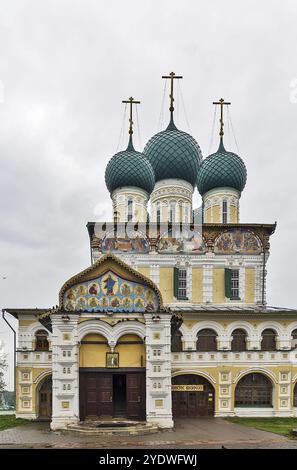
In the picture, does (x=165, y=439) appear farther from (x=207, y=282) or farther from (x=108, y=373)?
(x=207, y=282)

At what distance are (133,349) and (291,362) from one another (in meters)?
9.34

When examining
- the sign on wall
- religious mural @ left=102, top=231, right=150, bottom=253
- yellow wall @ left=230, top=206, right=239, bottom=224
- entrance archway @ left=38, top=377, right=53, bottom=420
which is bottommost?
entrance archway @ left=38, top=377, right=53, bottom=420

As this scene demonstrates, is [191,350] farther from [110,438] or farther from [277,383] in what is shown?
[110,438]

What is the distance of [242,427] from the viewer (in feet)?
63.4

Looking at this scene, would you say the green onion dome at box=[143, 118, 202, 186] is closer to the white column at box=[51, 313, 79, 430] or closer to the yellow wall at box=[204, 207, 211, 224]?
the yellow wall at box=[204, 207, 211, 224]

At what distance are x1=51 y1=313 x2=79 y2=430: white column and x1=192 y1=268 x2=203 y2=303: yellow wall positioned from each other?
35.1 ft

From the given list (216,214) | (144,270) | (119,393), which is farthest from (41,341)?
(216,214)

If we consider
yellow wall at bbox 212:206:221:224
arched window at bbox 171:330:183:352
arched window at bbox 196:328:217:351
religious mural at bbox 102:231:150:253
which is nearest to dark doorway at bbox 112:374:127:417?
arched window at bbox 171:330:183:352

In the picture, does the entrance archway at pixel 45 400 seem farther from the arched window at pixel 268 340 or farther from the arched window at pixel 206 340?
the arched window at pixel 268 340

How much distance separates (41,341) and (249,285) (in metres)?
12.6

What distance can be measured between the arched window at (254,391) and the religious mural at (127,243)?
9.36 meters

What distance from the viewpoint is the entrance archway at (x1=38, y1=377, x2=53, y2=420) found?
2342cm

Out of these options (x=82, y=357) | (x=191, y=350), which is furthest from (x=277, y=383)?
(x=82, y=357)

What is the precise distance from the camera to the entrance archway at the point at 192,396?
23.3 meters
